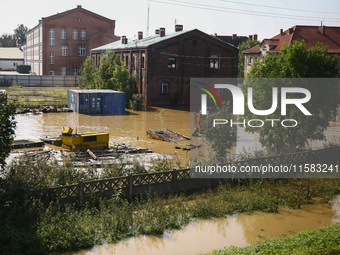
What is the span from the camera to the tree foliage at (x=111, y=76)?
1752 inches

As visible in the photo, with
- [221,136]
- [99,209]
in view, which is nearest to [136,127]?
[221,136]

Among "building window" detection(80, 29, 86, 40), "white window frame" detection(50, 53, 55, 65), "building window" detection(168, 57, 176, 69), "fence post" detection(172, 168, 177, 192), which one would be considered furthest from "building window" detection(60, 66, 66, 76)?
"fence post" detection(172, 168, 177, 192)

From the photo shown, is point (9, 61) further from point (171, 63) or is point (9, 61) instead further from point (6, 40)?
point (171, 63)

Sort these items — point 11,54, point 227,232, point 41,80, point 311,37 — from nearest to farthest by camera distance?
point 227,232
point 311,37
point 41,80
point 11,54

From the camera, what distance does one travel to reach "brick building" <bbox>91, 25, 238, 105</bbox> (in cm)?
4397

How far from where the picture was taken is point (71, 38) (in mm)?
64062

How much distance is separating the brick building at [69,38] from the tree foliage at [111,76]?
13416mm

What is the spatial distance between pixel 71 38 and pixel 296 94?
163 feet

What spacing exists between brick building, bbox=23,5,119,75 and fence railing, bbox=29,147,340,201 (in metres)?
51.2

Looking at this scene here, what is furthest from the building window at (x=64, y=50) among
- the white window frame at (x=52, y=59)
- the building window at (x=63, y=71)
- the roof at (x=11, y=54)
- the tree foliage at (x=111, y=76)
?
the roof at (x=11, y=54)

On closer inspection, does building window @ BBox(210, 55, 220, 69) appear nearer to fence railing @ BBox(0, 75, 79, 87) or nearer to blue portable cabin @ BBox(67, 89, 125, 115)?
blue portable cabin @ BBox(67, 89, 125, 115)

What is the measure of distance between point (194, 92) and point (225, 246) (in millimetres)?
35779

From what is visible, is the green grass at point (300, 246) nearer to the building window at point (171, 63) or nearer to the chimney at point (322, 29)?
the building window at point (171, 63)

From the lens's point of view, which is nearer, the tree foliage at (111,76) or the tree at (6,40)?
the tree foliage at (111,76)
